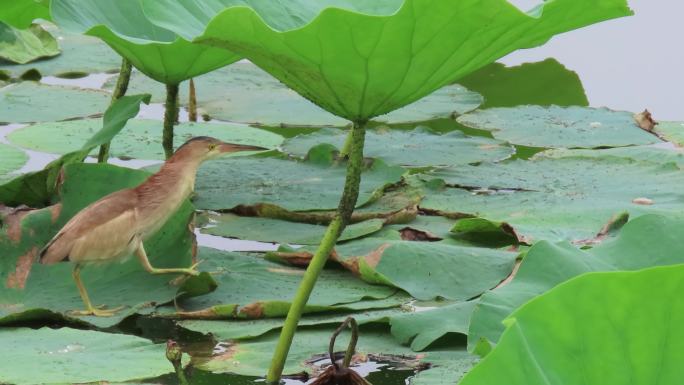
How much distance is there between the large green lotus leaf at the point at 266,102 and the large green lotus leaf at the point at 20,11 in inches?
57.0

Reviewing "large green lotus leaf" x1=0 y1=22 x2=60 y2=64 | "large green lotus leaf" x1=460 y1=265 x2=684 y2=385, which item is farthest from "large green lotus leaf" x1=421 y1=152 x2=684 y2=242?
"large green lotus leaf" x1=0 y1=22 x2=60 y2=64

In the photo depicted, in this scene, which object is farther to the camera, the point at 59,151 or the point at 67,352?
the point at 59,151

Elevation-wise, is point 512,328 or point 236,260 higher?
point 512,328

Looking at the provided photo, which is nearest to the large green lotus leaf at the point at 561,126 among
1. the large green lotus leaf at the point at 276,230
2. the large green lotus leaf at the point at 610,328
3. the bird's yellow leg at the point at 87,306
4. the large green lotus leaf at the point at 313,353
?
the large green lotus leaf at the point at 276,230

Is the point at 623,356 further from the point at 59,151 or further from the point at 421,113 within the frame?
the point at 421,113

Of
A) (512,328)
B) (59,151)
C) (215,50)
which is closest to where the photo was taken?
(512,328)

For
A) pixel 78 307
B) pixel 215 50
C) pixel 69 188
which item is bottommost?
pixel 78 307

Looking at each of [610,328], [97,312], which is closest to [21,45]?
[97,312]

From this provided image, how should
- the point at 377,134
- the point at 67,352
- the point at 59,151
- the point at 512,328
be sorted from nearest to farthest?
the point at 512,328 → the point at 67,352 → the point at 59,151 → the point at 377,134

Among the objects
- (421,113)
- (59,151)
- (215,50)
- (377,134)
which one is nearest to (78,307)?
(215,50)

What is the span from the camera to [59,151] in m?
4.20

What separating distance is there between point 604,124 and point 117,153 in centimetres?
183

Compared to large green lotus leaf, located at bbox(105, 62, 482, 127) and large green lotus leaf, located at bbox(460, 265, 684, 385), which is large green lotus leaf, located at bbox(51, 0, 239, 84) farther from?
large green lotus leaf, located at bbox(460, 265, 684, 385)

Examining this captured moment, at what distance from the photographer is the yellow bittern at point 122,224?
2781 mm
